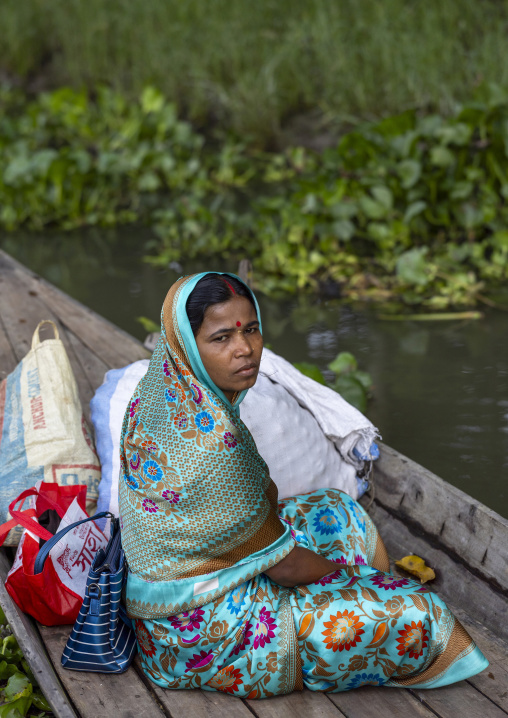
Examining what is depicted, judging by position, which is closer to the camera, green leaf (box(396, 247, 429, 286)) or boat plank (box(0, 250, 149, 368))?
boat plank (box(0, 250, 149, 368))

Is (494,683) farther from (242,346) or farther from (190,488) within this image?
(242,346)

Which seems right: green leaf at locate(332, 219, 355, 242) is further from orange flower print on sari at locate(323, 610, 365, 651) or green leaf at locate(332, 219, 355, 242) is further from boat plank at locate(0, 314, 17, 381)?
orange flower print on sari at locate(323, 610, 365, 651)

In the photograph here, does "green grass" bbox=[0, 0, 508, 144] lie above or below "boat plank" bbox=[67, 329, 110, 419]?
above

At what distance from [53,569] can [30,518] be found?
0.16 m

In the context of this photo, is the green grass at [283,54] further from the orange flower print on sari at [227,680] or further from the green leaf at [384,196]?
the orange flower print on sari at [227,680]

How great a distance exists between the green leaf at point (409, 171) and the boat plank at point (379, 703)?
3.50 meters

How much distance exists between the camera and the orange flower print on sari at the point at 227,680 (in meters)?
1.53

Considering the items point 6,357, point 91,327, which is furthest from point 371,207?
point 6,357

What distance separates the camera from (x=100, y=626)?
5.18ft

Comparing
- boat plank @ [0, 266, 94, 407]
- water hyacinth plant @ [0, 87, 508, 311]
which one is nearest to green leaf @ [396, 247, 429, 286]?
water hyacinth plant @ [0, 87, 508, 311]

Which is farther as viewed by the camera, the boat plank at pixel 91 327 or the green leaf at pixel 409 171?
the green leaf at pixel 409 171

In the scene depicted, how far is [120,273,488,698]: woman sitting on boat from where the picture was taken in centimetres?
147

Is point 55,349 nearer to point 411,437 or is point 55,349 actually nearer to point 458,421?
point 411,437

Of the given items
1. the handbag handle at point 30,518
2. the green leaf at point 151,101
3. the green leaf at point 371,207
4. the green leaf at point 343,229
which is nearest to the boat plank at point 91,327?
the handbag handle at point 30,518
